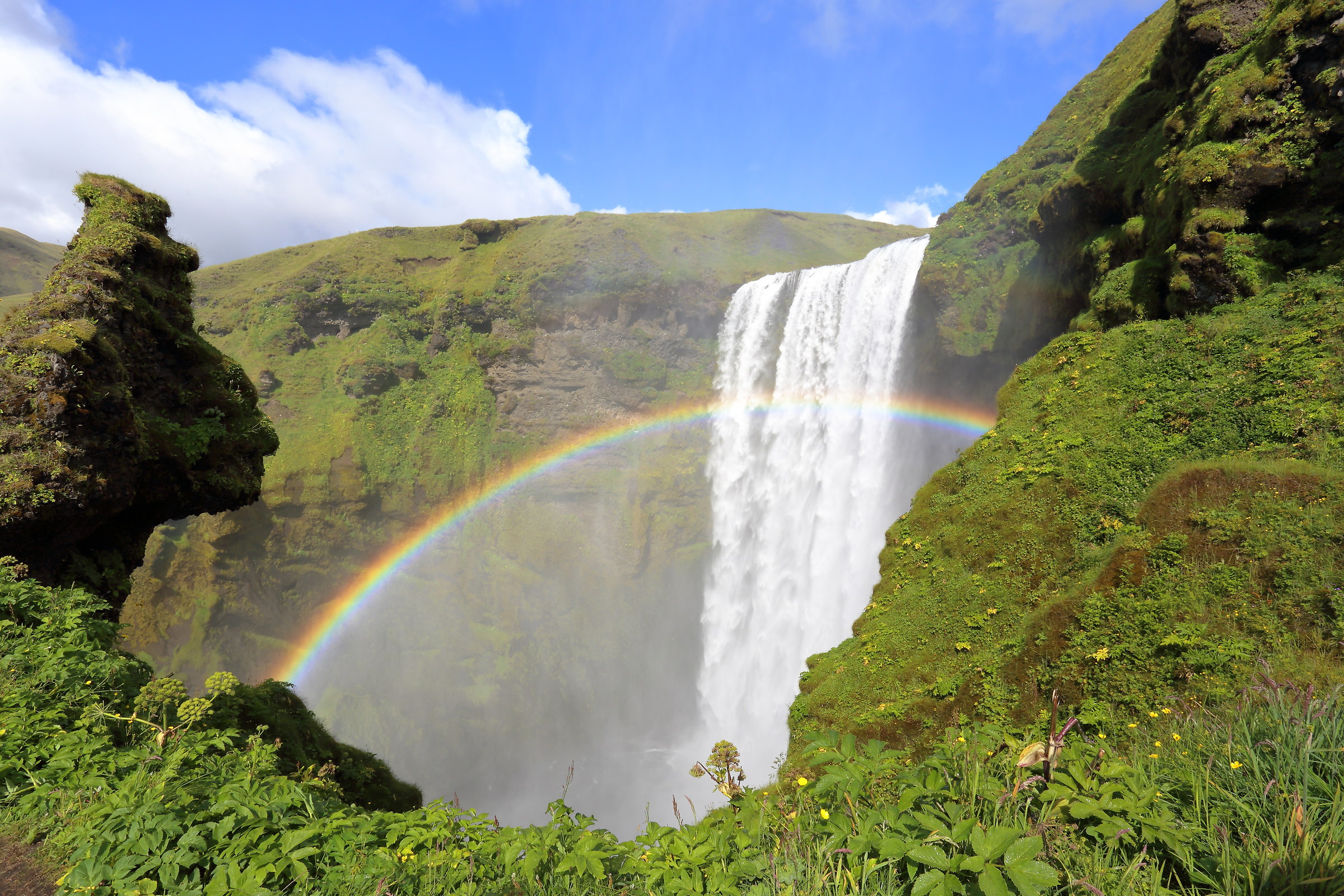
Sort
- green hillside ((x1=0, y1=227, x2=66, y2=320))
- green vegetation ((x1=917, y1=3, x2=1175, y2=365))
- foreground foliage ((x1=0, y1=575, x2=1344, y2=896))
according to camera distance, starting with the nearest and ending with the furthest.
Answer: foreground foliage ((x1=0, y1=575, x2=1344, y2=896)) → green vegetation ((x1=917, y1=3, x2=1175, y2=365)) → green hillside ((x1=0, y1=227, x2=66, y2=320))

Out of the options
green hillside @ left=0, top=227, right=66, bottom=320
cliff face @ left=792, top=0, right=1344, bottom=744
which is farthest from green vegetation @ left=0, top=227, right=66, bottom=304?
cliff face @ left=792, top=0, right=1344, bottom=744

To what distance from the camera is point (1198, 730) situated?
3295mm

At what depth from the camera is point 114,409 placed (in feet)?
32.3

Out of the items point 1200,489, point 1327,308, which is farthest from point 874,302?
point 1200,489

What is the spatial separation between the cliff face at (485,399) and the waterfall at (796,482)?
594 cm

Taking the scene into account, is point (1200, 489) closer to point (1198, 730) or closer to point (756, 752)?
point (1198, 730)

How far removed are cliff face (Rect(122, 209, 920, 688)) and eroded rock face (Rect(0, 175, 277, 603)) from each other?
1099 inches

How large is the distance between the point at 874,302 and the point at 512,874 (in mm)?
27358

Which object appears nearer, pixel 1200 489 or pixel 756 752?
pixel 1200 489

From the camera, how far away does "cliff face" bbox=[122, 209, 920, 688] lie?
39.0 meters

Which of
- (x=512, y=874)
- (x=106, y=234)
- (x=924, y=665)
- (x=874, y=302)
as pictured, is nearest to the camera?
(x=512, y=874)

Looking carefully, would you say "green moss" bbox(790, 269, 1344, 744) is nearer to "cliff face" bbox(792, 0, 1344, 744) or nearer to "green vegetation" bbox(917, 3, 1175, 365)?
"cliff face" bbox(792, 0, 1344, 744)

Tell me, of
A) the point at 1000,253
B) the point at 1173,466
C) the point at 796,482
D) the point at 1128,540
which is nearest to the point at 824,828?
the point at 1128,540

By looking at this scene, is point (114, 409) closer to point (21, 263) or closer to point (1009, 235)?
point (1009, 235)
